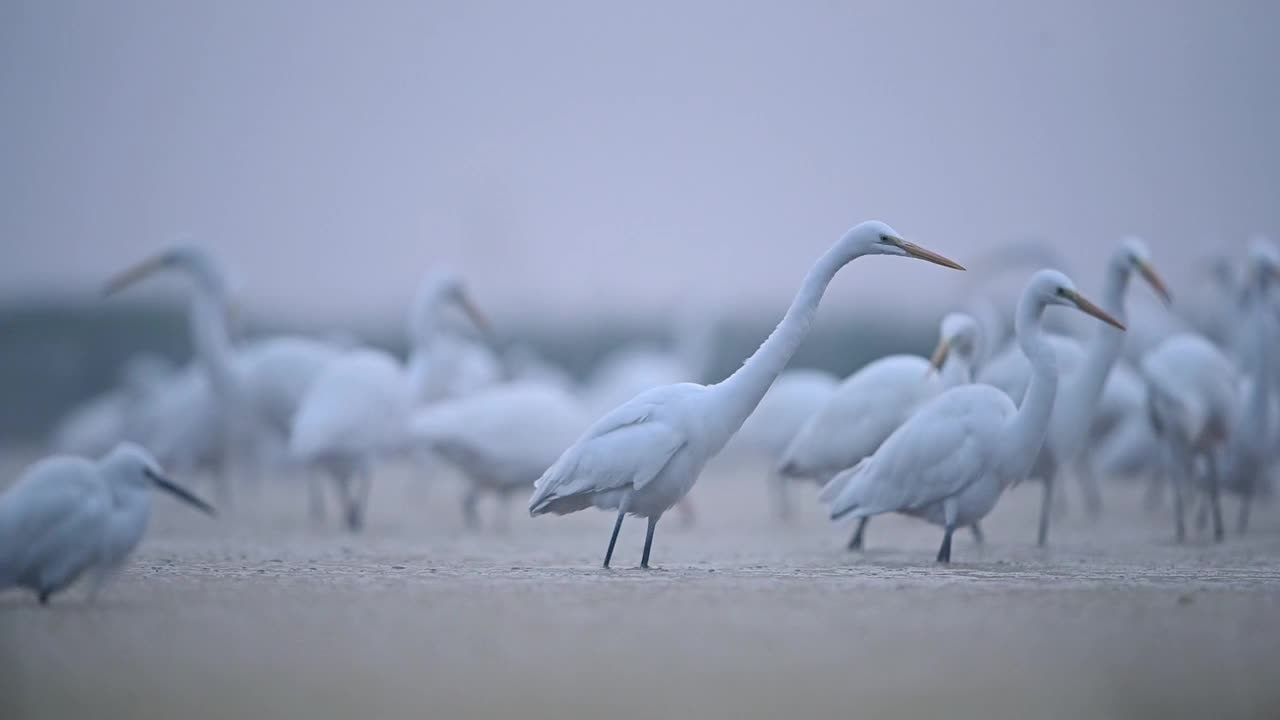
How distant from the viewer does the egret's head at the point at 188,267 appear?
48.4 feet

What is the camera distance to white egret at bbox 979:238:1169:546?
403 inches

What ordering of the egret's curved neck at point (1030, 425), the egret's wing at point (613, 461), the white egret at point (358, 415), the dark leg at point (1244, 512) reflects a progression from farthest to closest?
the white egret at point (358, 415), the dark leg at point (1244, 512), the egret's curved neck at point (1030, 425), the egret's wing at point (613, 461)

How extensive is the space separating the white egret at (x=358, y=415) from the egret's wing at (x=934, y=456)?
17.4ft

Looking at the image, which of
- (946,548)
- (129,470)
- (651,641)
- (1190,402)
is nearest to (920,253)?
(946,548)

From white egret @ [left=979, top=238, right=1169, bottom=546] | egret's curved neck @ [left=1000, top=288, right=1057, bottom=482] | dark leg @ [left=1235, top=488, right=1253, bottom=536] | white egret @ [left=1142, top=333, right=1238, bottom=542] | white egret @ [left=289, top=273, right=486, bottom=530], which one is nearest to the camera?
egret's curved neck @ [left=1000, top=288, right=1057, bottom=482]

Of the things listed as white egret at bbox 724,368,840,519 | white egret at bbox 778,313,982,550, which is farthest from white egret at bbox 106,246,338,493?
white egret at bbox 778,313,982,550

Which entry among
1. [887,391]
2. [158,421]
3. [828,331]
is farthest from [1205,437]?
[828,331]

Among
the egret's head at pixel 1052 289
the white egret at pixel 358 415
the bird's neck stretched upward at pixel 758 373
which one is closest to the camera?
the bird's neck stretched upward at pixel 758 373

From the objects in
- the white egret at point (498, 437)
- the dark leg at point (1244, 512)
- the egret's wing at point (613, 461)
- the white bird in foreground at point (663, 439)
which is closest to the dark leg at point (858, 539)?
the white bird in foreground at point (663, 439)

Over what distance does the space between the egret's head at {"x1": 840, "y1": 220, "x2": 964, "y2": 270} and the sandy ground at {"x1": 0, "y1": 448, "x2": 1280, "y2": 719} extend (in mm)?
1737

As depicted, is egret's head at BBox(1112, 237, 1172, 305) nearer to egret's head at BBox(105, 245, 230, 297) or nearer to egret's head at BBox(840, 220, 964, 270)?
egret's head at BBox(840, 220, 964, 270)

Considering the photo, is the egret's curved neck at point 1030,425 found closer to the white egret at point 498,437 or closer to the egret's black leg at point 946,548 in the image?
the egret's black leg at point 946,548

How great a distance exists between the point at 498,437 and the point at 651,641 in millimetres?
7029

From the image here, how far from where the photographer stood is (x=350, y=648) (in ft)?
A: 19.6
